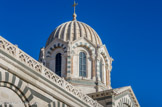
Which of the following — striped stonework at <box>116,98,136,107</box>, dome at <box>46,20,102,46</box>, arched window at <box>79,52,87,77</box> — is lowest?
striped stonework at <box>116,98,136,107</box>

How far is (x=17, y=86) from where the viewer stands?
20172mm

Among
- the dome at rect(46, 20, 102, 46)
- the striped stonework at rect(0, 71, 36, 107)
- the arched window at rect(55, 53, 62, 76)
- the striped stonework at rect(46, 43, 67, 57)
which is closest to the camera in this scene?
the striped stonework at rect(0, 71, 36, 107)

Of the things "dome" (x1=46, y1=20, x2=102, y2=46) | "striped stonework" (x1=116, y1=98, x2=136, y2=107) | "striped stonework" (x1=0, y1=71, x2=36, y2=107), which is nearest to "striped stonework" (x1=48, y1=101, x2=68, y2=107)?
"striped stonework" (x1=0, y1=71, x2=36, y2=107)

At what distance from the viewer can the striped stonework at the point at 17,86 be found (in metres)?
19.5

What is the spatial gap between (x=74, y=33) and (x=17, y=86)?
18340 mm

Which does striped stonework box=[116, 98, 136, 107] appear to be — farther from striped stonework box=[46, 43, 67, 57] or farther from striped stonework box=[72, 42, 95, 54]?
striped stonework box=[46, 43, 67, 57]

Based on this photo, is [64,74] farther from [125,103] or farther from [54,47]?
[125,103]

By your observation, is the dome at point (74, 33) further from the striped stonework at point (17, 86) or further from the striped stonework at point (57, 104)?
the striped stonework at point (17, 86)

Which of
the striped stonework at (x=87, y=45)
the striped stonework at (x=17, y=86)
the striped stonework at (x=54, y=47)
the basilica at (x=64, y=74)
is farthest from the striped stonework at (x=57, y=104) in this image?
the striped stonework at (x=87, y=45)

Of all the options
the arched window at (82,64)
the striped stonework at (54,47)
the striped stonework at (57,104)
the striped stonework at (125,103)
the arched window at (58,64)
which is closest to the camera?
the striped stonework at (57,104)

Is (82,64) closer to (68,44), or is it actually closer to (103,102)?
(68,44)

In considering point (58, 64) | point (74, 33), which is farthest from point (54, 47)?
point (74, 33)

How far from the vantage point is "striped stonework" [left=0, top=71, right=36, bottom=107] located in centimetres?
1947

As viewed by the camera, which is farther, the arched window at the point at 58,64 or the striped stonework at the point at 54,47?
the striped stonework at the point at 54,47
